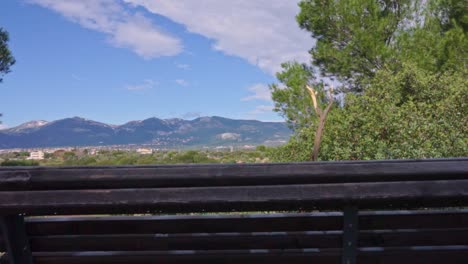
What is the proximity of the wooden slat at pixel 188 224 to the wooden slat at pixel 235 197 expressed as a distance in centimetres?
29

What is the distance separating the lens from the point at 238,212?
1.99 meters

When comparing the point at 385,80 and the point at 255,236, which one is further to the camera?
the point at 385,80

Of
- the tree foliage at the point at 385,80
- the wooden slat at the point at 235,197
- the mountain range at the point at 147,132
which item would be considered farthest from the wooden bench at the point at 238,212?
the mountain range at the point at 147,132

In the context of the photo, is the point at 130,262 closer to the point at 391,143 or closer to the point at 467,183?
the point at 467,183

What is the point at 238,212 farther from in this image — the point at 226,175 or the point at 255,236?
the point at 226,175

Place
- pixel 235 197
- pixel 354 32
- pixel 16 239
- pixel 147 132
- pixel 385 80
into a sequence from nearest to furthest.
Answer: pixel 235 197, pixel 16 239, pixel 385 80, pixel 354 32, pixel 147 132

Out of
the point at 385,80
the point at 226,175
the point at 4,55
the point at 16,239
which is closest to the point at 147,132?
the point at 4,55

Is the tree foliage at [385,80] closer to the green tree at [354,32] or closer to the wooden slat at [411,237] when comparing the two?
the green tree at [354,32]

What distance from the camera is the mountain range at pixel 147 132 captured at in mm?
79812

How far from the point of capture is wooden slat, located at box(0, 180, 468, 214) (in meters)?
1.67

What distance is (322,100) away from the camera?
53.3 feet

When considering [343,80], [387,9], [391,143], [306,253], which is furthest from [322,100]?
[306,253]

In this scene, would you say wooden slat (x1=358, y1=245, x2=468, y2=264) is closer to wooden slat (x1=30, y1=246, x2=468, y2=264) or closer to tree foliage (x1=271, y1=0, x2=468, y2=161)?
wooden slat (x1=30, y1=246, x2=468, y2=264)

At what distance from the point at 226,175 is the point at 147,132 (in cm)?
11889
